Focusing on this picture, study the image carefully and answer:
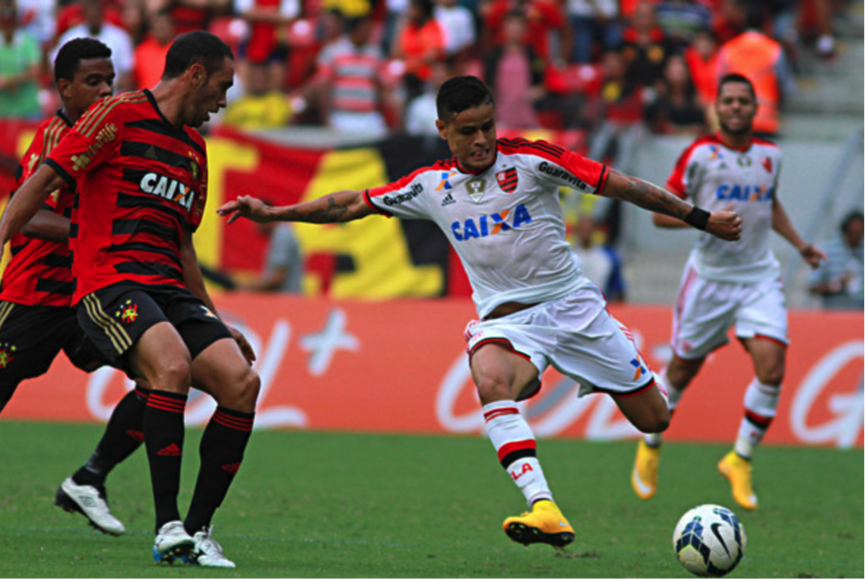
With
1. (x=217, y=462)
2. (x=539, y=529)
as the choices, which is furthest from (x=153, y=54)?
(x=539, y=529)

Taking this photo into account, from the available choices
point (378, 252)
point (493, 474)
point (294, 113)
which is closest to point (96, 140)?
point (493, 474)

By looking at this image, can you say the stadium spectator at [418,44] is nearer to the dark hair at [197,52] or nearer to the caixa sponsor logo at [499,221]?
the caixa sponsor logo at [499,221]

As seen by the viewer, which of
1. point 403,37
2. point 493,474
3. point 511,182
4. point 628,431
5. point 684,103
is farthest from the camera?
point 403,37

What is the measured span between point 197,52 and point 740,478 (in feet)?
16.5

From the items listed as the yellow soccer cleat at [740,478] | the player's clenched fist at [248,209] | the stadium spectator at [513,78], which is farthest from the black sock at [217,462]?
the stadium spectator at [513,78]

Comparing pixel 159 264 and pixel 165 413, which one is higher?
pixel 159 264

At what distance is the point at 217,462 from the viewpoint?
246 inches

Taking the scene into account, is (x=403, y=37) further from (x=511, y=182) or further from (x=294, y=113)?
(x=511, y=182)

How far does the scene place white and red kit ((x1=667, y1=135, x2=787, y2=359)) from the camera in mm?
9406

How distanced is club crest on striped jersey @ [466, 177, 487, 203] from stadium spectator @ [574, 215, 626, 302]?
7886mm

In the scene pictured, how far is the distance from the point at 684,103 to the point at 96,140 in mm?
11537

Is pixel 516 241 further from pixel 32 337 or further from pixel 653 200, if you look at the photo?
pixel 32 337

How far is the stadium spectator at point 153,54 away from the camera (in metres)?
16.6

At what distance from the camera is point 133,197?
615 cm
